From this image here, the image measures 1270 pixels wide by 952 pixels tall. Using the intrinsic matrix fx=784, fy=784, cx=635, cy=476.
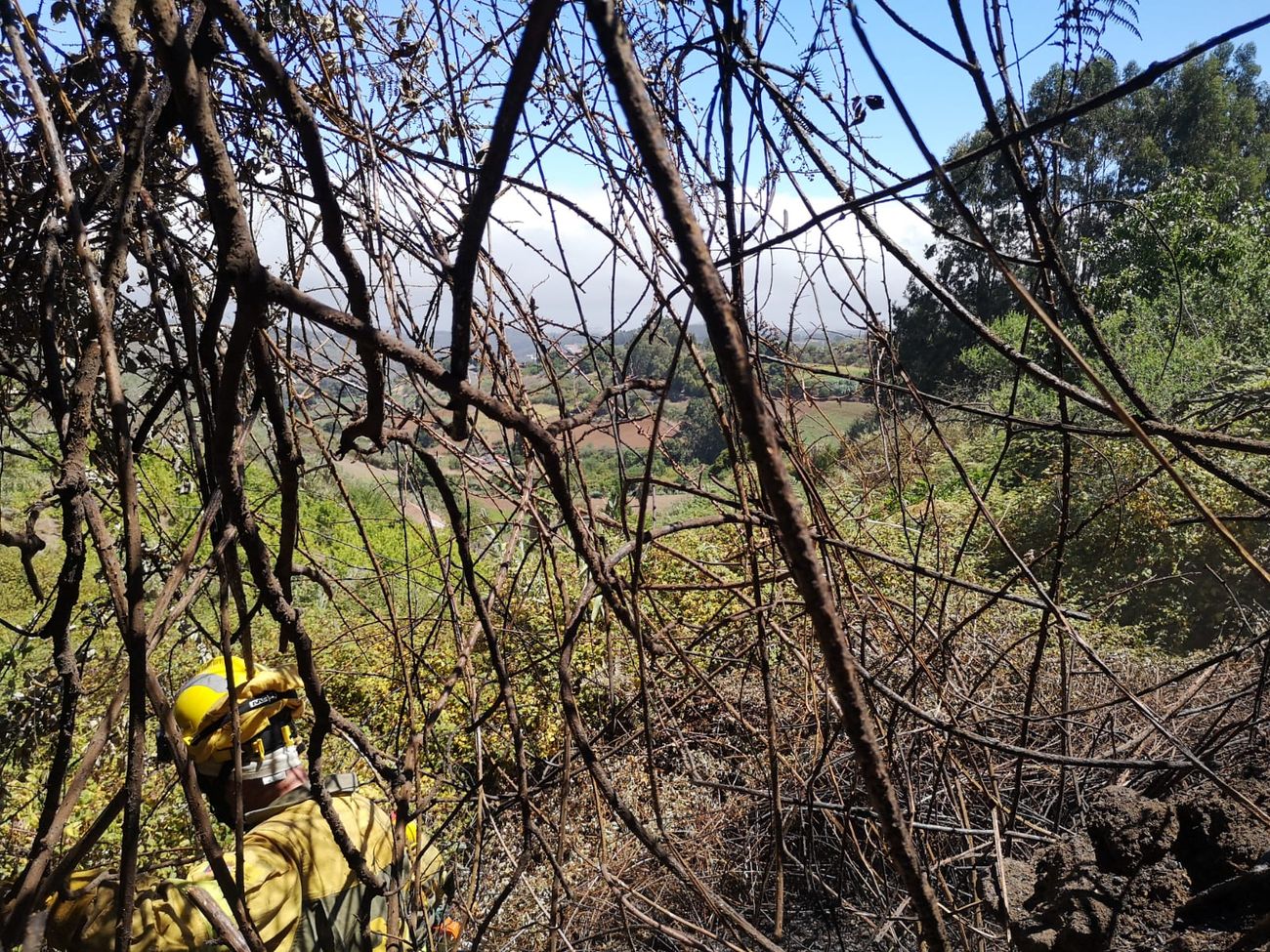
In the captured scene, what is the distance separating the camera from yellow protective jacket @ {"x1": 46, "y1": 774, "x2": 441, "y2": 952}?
69.3 inches

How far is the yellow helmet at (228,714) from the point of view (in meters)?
2.01

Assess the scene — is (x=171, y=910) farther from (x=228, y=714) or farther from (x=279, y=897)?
(x=228, y=714)

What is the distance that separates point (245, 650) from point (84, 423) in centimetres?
40

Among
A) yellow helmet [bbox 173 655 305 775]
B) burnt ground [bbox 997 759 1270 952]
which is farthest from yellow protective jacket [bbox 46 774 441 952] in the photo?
burnt ground [bbox 997 759 1270 952]

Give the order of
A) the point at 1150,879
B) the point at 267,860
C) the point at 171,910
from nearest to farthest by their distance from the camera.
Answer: the point at 1150,879
the point at 171,910
the point at 267,860

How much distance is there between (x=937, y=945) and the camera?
0.45 meters

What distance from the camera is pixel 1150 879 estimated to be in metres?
1.33

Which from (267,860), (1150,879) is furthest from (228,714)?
(1150,879)

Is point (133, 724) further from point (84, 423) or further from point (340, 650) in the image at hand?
point (340, 650)

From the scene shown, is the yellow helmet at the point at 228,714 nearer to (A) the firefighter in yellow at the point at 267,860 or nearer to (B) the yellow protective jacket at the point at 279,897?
(A) the firefighter in yellow at the point at 267,860

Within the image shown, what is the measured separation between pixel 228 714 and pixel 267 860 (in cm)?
37

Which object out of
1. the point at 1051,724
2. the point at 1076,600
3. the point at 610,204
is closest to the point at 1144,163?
the point at 1076,600

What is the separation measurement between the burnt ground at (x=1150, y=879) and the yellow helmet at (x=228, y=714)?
1731 mm

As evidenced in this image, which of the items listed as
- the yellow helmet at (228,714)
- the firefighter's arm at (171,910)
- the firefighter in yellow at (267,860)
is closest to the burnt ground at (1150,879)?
the firefighter in yellow at (267,860)
